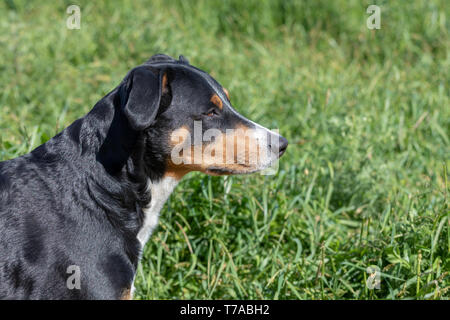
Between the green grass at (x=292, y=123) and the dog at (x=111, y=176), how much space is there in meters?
0.98

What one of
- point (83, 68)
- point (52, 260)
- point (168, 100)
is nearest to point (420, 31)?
point (83, 68)

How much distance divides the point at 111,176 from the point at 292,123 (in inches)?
122

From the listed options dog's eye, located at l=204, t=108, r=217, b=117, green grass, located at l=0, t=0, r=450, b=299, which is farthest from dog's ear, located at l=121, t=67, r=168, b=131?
green grass, located at l=0, t=0, r=450, b=299

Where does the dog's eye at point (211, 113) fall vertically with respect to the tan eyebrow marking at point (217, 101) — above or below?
below

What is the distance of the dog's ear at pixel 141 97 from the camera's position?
2.78 meters

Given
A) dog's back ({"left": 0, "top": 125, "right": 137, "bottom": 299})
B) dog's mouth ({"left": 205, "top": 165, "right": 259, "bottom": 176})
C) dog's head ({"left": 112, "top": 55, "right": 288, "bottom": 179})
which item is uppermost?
dog's head ({"left": 112, "top": 55, "right": 288, "bottom": 179})

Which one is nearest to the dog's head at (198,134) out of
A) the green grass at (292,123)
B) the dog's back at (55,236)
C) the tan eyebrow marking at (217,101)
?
the tan eyebrow marking at (217,101)

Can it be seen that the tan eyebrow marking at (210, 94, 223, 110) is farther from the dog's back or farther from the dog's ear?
the dog's back

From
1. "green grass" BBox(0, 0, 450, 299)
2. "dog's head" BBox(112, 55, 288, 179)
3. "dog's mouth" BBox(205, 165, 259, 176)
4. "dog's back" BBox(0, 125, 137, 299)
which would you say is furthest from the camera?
"green grass" BBox(0, 0, 450, 299)

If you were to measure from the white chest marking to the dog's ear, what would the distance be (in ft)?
1.51

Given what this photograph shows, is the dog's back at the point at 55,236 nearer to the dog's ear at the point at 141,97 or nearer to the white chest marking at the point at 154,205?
the white chest marking at the point at 154,205

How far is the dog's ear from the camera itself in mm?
2779

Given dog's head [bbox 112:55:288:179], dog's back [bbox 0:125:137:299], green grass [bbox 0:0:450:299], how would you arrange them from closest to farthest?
dog's back [bbox 0:125:137:299]
dog's head [bbox 112:55:288:179]
green grass [bbox 0:0:450:299]

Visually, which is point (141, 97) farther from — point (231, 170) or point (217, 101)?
point (231, 170)
